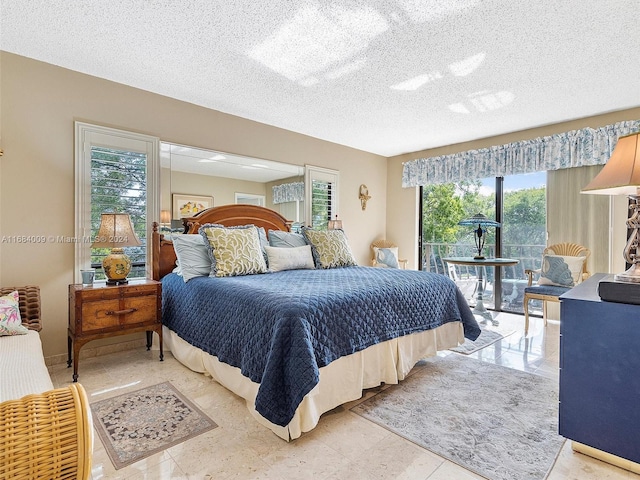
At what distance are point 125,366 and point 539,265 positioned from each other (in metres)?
4.96

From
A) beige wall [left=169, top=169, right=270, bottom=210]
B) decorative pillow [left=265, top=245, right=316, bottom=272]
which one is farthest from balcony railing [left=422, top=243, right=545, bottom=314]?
beige wall [left=169, top=169, right=270, bottom=210]

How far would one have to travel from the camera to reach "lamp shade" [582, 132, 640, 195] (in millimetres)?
1580

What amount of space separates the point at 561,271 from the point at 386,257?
2.27 m

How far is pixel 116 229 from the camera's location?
2.81m

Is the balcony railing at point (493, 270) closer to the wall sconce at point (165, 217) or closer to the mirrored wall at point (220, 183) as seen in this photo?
the mirrored wall at point (220, 183)

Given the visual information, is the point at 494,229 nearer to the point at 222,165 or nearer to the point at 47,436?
the point at 222,165

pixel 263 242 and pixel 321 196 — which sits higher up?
pixel 321 196

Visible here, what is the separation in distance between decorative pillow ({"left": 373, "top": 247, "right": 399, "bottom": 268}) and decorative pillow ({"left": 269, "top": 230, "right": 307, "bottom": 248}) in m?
2.04

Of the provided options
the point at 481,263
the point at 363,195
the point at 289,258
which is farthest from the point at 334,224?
the point at 481,263

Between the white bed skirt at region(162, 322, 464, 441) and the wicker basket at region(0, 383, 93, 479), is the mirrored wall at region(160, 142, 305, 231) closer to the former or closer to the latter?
the white bed skirt at region(162, 322, 464, 441)

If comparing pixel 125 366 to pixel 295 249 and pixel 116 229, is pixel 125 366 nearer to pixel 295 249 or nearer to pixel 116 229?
pixel 116 229

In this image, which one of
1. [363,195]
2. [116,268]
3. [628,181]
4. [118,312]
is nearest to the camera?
[628,181]

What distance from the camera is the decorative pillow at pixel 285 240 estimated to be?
12.1ft

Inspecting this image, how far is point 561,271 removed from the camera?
157 inches
